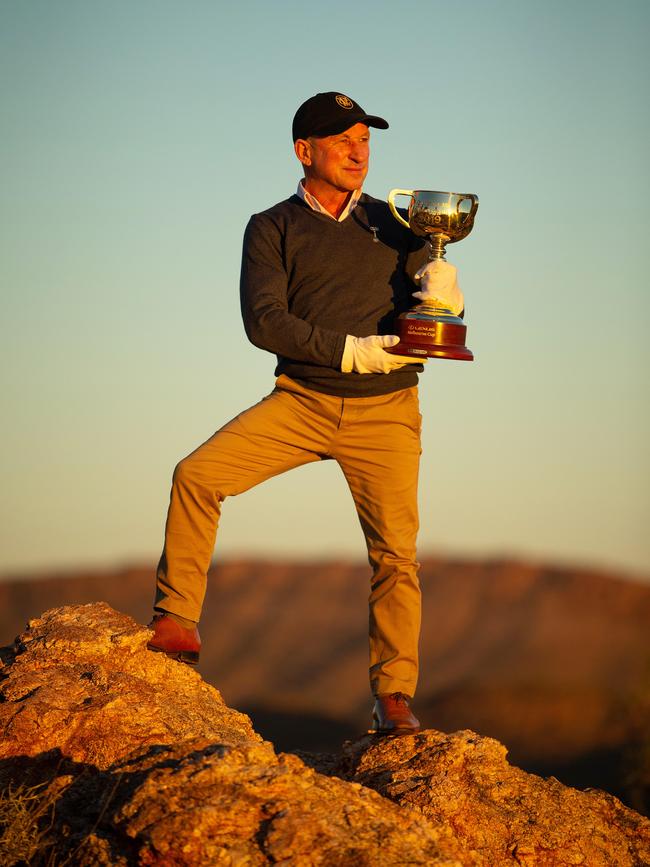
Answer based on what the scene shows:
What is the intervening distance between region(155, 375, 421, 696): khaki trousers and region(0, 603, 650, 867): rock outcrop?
37cm

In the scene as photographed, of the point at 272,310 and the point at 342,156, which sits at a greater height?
the point at 342,156

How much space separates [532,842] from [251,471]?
203 centimetres

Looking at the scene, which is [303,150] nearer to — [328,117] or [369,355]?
[328,117]

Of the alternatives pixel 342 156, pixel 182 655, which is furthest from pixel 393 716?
pixel 342 156

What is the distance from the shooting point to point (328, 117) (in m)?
5.34

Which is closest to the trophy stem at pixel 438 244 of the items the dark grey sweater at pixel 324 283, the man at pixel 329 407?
the man at pixel 329 407

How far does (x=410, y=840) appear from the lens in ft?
11.2

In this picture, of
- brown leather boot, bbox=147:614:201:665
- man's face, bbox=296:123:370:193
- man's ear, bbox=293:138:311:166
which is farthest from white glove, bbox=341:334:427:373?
brown leather boot, bbox=147:614:201:665

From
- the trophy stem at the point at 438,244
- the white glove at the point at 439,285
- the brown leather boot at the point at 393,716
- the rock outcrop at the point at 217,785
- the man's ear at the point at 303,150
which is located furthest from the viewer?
the man's ear at the point at 303,150

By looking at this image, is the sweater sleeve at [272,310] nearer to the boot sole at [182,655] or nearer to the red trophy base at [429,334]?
the red trophy base at [429,334]

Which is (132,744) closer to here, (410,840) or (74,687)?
(74,687)

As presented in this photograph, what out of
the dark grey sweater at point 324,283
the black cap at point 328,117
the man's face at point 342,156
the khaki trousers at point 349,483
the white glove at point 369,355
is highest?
the black cap at point 328,117

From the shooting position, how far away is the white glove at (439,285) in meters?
5.18

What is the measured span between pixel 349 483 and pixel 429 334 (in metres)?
0.85
